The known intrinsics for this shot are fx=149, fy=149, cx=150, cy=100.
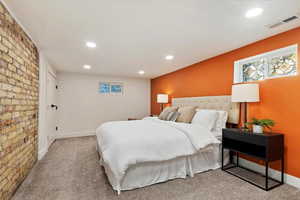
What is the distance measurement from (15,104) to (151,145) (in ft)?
6.19

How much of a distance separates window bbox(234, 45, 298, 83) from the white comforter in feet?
4.56

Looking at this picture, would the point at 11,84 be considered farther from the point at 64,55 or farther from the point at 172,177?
the point at 172,177

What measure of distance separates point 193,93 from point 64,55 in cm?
330

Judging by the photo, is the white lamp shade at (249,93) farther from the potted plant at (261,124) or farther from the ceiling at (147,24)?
the ceiling at (147,24)

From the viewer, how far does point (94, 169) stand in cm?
262

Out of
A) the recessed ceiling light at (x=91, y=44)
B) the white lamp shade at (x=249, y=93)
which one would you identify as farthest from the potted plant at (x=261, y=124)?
the recessed ceiling light at (x=91, y=44)

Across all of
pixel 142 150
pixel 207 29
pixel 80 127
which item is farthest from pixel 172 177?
pixel 80 127

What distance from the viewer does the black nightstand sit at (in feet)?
6.66

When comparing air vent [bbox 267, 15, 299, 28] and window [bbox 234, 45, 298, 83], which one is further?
window [bbox 234, 45, 298, 83]

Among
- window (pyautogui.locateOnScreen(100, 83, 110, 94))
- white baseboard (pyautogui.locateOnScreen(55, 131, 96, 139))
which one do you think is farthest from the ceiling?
white baseboard (pyautogui.locateOnScreen(55, 131, 96, 139))

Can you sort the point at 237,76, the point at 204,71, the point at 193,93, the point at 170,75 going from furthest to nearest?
the point at 170,75 < the point at 193,93 < the point at 204,71 < the point at 237,76

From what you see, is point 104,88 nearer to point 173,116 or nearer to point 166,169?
point 173,116

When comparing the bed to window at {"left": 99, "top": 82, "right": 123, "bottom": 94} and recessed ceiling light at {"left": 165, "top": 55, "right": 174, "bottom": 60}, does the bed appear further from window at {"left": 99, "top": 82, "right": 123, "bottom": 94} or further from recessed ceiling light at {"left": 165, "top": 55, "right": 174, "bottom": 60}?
window at {"left": 99, "top": 82, "right": 123, "bottom": 94}

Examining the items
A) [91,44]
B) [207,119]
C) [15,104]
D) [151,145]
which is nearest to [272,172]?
[207,119]
